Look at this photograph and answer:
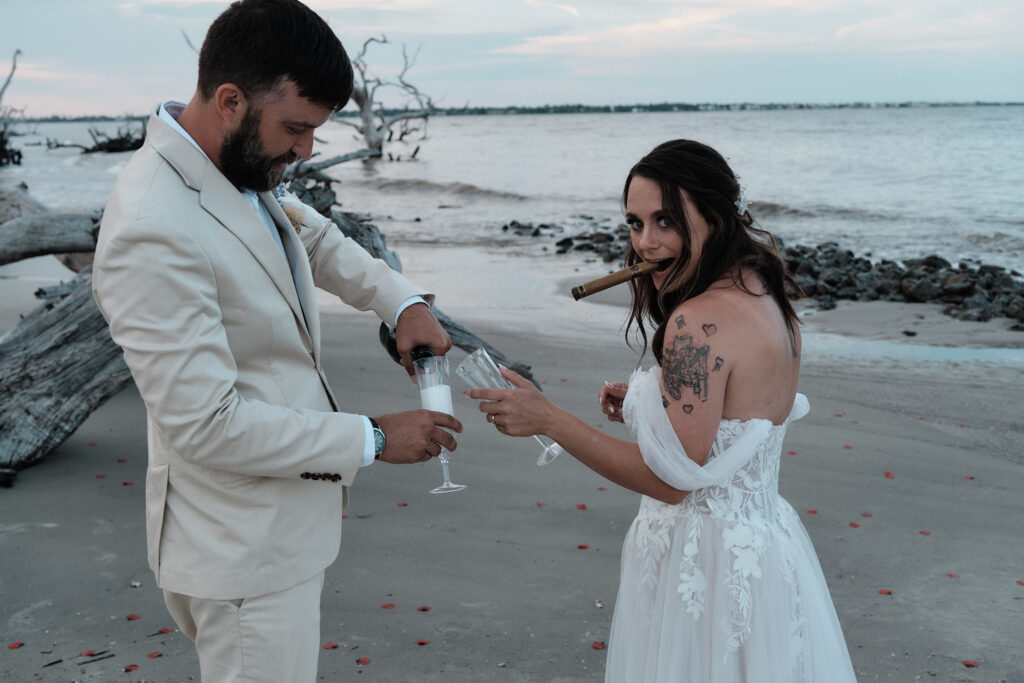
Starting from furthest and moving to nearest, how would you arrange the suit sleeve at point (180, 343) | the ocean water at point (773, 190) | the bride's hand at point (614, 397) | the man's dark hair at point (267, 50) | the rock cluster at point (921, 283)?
1. the ocean water at point (773, 190)
2. the rock cluster at point (921, 283)
3. the bride's hand at point (614, 397)
4. the man's dark hair at point (267, 50)
5. the suit sleeve at point (180, 343)

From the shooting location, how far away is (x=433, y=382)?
2.74 meters

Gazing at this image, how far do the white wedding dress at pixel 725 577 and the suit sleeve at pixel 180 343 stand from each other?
3.91 feet

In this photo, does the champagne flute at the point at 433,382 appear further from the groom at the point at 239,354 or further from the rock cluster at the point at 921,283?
the rock cluster at the point at 921,283

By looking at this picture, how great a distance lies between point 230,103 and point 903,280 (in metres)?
15.0

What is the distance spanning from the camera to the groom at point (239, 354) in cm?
199

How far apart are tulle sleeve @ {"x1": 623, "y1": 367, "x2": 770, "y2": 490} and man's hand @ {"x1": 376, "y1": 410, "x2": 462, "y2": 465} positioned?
62 centimetres

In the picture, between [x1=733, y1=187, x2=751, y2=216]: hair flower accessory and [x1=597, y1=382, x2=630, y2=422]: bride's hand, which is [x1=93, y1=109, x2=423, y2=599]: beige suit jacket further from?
[x1=733, y1=187, x2=751, y2=216]: hair flower accessory

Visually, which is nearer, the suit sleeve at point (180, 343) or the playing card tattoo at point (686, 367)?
the suit sleeve at point (180, 343)

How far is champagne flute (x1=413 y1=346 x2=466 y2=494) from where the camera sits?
2.64 metres

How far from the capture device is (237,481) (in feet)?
7.39

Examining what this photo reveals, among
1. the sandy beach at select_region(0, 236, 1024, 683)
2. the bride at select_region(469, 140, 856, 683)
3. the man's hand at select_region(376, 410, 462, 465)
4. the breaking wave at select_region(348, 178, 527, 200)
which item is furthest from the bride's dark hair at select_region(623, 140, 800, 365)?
the breaking wave at select_region(348, 178, 527, 200)

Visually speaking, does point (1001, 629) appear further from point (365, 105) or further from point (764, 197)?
point (764, 197)

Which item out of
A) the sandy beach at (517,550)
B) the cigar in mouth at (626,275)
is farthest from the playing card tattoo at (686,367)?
the sandy beach at (517,550)

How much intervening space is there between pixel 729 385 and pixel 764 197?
1208 inches
